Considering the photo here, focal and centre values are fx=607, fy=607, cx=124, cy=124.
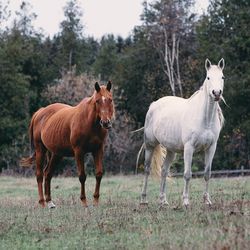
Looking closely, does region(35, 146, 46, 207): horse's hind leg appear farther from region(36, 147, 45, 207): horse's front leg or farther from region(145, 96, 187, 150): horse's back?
region(145, 96, 187, 150): horse's back

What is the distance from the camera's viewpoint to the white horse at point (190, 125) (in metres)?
10.7

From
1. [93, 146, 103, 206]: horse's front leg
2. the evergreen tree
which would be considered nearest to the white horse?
[93, 146, 103, 206]: horse's front leg

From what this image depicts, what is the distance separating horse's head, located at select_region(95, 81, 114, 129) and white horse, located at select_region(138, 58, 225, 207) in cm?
129

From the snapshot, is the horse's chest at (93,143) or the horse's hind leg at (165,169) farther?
the horse's hind leg at (165,169)

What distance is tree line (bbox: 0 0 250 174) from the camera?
3547cm

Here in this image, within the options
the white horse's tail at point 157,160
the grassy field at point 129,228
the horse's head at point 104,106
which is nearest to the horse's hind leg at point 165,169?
the white horse's tail at point 157,160

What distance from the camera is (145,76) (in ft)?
142

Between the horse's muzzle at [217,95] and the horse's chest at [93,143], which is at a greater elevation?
the horse's muzzle at [217,95]

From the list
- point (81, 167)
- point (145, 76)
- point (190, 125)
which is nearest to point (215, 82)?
point (190, 125)

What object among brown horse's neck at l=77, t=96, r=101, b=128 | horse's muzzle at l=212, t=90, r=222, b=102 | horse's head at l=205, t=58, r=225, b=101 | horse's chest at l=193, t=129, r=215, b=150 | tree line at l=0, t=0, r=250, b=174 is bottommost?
horse's chest at l=193, t=129, r=215, b=150

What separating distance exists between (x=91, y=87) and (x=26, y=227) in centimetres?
3232

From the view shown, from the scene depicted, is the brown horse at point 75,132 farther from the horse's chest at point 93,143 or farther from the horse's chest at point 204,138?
the horse's chest at point 204,138

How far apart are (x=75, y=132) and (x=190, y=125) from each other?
2.36 meters

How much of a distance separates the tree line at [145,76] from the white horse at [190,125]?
72.0 feet
